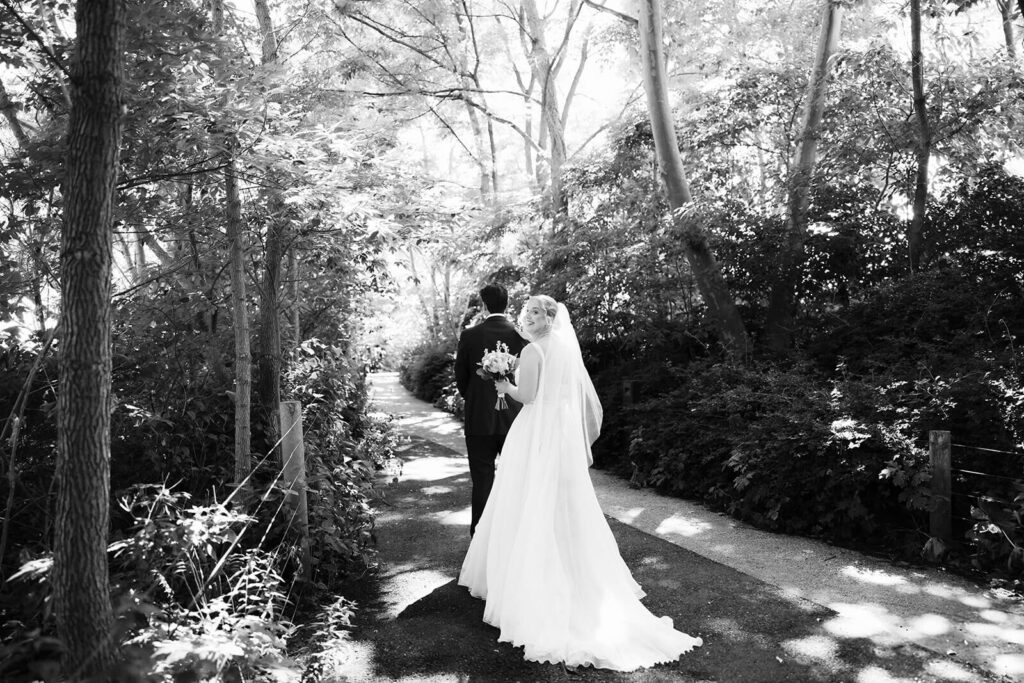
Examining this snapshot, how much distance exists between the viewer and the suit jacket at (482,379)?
20.4 feet

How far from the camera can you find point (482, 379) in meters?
6.21

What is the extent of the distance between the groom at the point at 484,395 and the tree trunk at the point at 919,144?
263 inches

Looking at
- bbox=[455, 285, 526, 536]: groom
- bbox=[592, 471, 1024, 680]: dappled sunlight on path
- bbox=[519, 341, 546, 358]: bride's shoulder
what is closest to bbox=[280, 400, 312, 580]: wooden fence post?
bbox=[455, 285, 526, 536]: groom

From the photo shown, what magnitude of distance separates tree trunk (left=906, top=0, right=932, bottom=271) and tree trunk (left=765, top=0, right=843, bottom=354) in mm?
1268

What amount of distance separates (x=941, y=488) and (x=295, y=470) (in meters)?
4.94

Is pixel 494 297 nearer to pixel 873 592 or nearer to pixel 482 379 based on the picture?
pixel 482 379

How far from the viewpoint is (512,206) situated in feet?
49.1

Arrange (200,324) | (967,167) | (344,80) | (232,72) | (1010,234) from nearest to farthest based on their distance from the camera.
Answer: (232,72), (200,324), (1010,234), (967,167), (344,80)

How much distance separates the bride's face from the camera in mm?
5367

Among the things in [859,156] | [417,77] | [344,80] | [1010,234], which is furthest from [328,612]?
[417,77]

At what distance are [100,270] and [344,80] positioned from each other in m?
13.0

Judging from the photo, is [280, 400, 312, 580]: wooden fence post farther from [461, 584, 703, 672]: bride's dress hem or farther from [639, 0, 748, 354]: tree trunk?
[639, 0, 748, 354]: tree trunk

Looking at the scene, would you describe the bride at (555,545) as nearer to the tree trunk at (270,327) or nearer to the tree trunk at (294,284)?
the tree trunk at (270,327)

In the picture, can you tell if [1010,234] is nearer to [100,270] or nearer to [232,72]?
[232,72]
